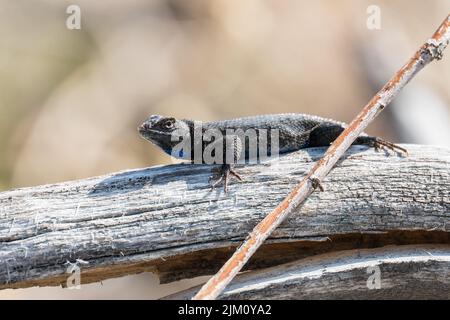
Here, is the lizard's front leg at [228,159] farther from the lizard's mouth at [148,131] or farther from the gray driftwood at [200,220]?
the lizard's mouth at [148,131]

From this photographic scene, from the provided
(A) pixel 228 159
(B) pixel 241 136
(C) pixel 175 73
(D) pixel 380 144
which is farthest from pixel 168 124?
(C) pixel 175 73

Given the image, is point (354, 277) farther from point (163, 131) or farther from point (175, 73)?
point (175, 73)

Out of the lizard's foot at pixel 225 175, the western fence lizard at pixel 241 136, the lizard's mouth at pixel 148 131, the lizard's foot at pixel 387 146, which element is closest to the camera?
the lizard's foot at pixel 225 175

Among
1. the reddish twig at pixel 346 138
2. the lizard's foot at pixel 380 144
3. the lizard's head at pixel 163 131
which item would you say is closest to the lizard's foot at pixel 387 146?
the lizard's foot at pixel 380 144

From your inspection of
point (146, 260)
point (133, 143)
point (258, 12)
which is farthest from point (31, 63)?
point (146, 260)

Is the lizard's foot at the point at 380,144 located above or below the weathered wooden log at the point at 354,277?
above
